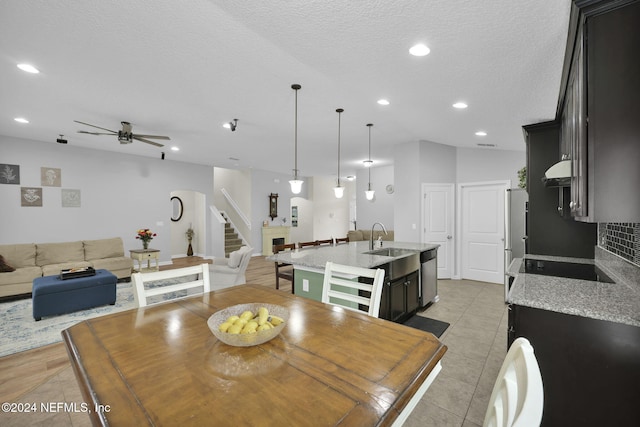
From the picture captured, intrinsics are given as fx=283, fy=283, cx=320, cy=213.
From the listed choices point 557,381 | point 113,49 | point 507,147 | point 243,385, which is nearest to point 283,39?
point 113,49

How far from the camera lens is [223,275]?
409 cm

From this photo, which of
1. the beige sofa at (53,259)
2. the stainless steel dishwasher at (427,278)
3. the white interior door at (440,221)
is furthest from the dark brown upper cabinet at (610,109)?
the beige sofa at (53,259)

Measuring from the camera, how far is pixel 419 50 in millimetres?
2213

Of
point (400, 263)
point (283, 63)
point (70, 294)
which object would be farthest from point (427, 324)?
point (70, 294)

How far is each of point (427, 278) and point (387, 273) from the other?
129 cm

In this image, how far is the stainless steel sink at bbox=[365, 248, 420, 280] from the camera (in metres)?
3.08

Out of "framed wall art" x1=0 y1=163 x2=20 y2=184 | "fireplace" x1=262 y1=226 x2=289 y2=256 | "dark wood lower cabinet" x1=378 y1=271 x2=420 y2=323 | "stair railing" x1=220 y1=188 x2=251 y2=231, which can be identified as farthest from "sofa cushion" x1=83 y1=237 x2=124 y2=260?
"dark wood lower cabinet" x1=378 y1=271 x2=420 y2=323

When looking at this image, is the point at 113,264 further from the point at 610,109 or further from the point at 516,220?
the point at 516,220

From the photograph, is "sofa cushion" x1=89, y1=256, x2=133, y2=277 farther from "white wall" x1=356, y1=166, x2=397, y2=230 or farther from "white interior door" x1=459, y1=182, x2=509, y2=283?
"white interior door" x1=459, y1=182, x2=509, y2=283

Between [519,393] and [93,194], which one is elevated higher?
[93,194]

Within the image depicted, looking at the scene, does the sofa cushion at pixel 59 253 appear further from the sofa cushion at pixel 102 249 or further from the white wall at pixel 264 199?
the white wall at pixel 264 199

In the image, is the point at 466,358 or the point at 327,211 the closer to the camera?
the point at 466,358

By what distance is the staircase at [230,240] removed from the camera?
30.0 feet

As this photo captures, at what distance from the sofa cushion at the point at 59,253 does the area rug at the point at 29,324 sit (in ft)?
2.91
